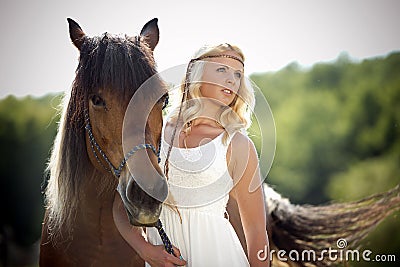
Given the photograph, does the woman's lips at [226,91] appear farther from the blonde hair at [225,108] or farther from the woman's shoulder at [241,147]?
the woman's shoulder at [241,147]

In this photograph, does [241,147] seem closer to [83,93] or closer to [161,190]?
[161,190]

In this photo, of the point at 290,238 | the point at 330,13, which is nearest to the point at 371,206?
the point at 290,238

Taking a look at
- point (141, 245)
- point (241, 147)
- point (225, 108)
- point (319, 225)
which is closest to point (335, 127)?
point (319, 225)

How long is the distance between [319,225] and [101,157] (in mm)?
2620

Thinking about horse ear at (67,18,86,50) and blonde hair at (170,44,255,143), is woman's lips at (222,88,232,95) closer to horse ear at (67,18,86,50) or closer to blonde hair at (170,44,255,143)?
blonde hair at (170,44,255,143)

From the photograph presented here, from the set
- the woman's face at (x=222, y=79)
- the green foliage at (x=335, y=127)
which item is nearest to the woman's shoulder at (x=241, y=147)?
the woman's face at (x=222, y=79)

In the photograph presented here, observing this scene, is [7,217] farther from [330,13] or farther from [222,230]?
[222,230]

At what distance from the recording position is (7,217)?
8.22m

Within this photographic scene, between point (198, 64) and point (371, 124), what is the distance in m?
8.89

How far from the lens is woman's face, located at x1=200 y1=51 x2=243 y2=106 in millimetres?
2471

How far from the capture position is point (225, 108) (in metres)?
2.52

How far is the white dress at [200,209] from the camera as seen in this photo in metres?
2.31

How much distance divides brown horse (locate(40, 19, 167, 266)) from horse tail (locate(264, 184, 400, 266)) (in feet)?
6.53

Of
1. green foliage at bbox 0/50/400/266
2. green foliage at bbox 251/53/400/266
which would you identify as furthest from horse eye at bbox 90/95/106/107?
green foliage at bbox 251/53/400/266
